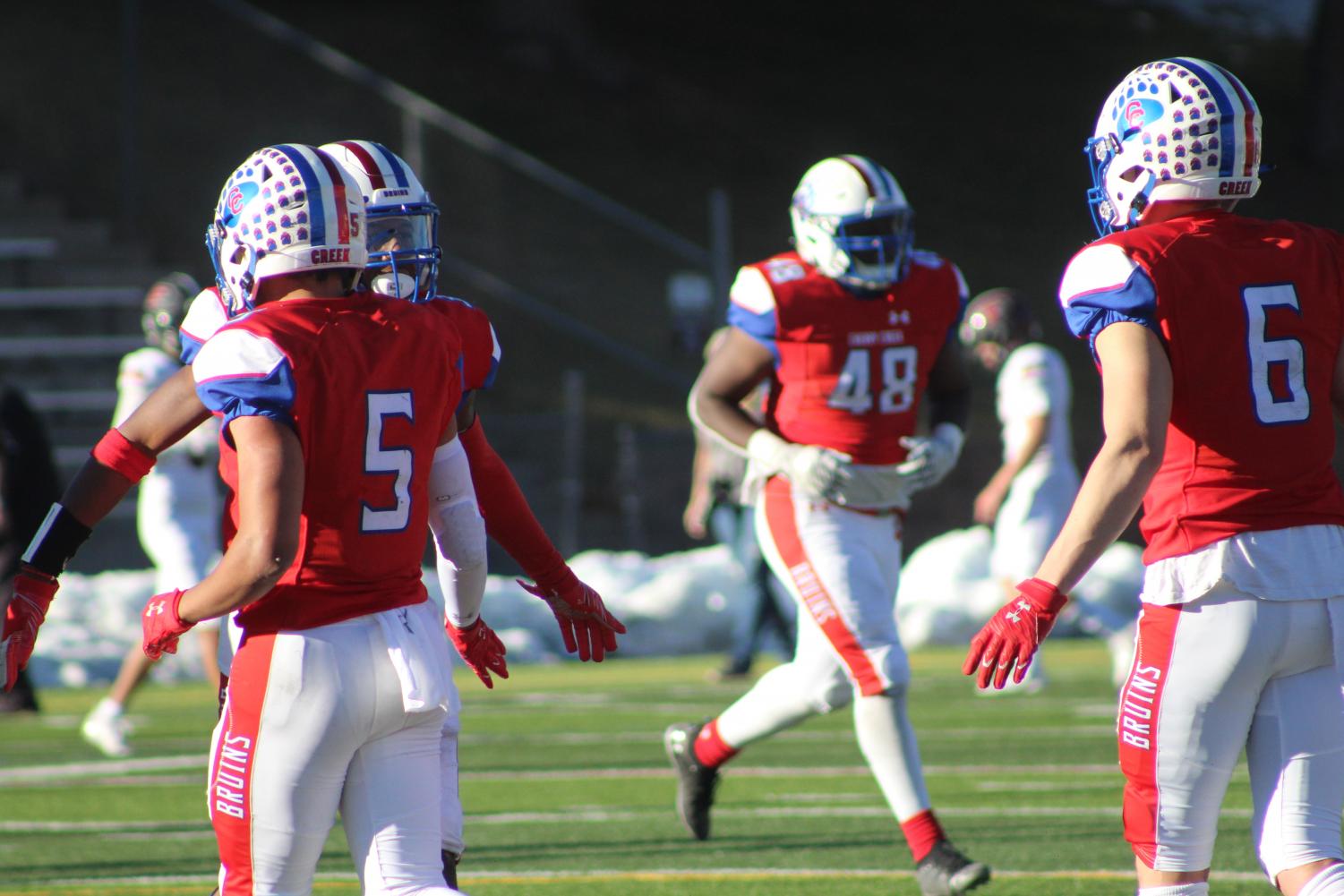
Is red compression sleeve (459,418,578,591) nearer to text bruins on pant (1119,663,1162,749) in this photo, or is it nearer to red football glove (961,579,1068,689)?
red football glove (961,579,1068,689)

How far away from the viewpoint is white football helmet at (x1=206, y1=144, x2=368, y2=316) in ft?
11.6

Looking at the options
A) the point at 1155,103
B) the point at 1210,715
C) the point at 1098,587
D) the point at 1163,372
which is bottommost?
the point at 1098,587

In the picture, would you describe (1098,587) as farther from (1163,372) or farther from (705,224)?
(705,224)

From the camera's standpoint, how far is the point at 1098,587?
13445 mm

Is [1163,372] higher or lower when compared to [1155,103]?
lower

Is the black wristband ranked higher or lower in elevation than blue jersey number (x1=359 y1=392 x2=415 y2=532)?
lower

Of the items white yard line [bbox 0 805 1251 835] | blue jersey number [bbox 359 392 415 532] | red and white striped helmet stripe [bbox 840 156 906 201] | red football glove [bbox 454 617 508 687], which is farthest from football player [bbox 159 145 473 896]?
white yard line [bbox 0 805 1251 835]

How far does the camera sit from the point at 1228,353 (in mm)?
3572

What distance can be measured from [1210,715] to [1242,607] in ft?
0.66

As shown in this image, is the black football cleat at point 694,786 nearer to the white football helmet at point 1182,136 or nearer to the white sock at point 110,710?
the white football helmet at point 1182,136

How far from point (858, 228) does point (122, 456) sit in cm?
283

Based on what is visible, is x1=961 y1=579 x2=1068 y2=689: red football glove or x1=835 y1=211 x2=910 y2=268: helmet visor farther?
x1=835 y1=211 x2=910 y2=268: helmet visor

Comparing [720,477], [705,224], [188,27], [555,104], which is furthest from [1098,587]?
[555,104]

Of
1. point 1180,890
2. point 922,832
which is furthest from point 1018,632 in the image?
point 922,832
